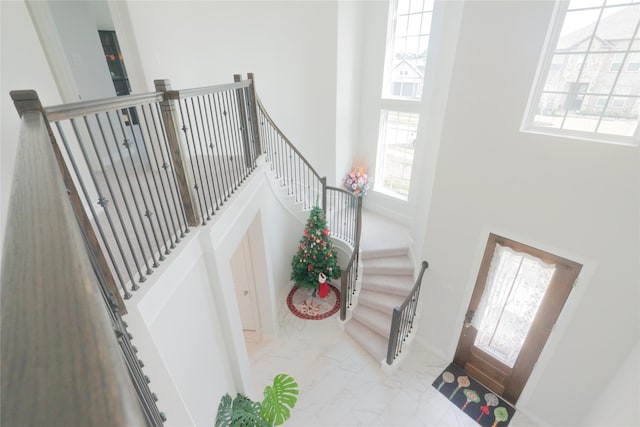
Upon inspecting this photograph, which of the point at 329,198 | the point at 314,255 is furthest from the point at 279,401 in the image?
the point at 329,198

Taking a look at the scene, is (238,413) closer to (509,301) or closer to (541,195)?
(509,301)

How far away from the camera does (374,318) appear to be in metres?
4.91

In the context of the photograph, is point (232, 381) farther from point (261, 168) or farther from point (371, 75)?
point (371, 75)

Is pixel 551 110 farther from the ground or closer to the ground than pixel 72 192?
farther from the ground

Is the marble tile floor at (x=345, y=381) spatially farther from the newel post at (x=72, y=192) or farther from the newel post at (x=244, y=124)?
the newel post at (x=72, y=192)

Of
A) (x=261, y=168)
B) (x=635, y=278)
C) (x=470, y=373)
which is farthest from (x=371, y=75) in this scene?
(x=470, y=373)

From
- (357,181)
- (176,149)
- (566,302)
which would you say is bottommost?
(566,302)

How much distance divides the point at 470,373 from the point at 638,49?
3975 millimetres

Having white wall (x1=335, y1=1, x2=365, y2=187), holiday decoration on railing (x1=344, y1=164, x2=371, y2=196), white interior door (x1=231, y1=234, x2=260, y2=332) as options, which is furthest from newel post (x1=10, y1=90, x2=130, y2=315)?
holiday decoration on railing (x1=344, y1=164, x2=371, y2=196)

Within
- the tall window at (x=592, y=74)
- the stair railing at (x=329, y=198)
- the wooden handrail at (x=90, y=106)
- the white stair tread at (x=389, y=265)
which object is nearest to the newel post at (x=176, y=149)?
the wooden handrail at (x=90, y=106)

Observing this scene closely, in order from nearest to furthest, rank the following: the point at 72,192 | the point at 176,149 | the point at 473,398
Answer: the point at 72,192 → the point at 176,149 → the point at 473,398

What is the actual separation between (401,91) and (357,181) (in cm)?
182

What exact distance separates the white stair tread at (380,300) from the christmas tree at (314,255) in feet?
1.90

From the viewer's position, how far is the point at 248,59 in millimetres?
5090
